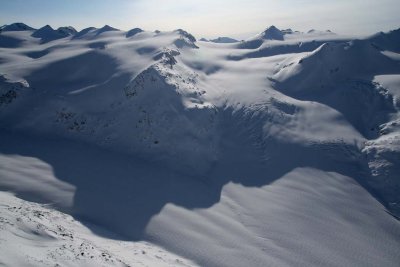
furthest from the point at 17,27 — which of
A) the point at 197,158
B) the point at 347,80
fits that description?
the point at 347,80

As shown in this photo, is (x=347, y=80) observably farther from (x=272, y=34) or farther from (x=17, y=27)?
(x=17, y=27)

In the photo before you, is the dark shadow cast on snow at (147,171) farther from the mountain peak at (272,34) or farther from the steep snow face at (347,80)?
the mountain peak at (272,34)

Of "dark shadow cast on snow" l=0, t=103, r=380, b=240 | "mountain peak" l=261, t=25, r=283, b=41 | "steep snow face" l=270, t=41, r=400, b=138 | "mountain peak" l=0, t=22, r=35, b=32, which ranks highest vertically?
"mountain peak" l=261, t=25, r=283, b=41

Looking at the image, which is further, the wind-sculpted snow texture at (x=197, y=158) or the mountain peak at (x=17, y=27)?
the mountain peak at (x=17, y=27)

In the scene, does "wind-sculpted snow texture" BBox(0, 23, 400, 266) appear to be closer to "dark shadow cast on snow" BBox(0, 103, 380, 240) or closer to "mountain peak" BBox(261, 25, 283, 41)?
"dark shadow cast on snow" BBox(0, 103, 380, 240)

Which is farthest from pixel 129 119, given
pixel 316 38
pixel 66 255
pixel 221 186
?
pixel 316 38

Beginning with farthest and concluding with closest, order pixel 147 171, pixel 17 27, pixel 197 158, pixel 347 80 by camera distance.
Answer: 1. pixel 17 27
2. pixel 347 80
3. pixel 197 158
4. pixel 147 171

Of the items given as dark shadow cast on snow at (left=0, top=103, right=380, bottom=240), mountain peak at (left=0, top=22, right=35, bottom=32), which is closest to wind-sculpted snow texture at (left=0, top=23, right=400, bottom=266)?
dark shadow cast on snow at (left=0, top=103, right=380, bottom=240)

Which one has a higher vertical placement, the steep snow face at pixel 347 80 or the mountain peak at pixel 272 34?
the mountain peak at pixel 272 34

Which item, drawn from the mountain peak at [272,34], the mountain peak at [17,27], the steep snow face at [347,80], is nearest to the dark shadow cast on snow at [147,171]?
the steep snow face at [347,80]
